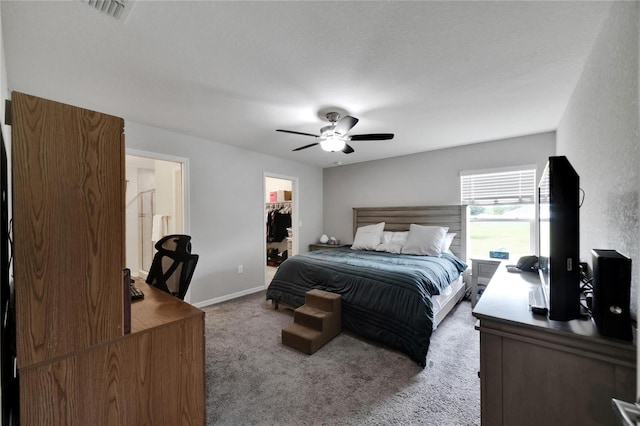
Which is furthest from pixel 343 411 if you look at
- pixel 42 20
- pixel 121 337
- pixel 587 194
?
pixel 42 20

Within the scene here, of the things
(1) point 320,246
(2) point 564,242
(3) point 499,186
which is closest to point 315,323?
(2) point 564,242

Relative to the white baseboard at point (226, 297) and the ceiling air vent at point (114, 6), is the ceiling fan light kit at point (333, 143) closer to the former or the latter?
the ceiling air vent at point (114, 6)

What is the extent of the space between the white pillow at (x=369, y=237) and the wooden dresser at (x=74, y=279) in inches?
137

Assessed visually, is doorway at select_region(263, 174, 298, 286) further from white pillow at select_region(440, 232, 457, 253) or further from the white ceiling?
the white ceiling

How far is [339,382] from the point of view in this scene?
1997 millimetres

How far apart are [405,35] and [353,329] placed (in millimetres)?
2555

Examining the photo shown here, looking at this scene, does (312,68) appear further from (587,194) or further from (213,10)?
(587,194)

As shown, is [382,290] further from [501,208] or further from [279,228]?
[279,228]

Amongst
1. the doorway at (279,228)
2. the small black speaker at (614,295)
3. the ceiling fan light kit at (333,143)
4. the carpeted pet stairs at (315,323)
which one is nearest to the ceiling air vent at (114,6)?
the ceiling fan light kit at (333,143)

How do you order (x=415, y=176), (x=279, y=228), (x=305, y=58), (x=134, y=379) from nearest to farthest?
Answer: (x=134, y=379) → (x=305, y=58) → (x=415, y=176) → (x=279, y=228)

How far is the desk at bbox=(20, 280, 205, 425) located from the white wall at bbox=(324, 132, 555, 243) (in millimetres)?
3972

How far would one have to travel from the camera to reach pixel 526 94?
7.64 feet

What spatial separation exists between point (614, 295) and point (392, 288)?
1.69m

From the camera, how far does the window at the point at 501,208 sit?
356 centimetres
